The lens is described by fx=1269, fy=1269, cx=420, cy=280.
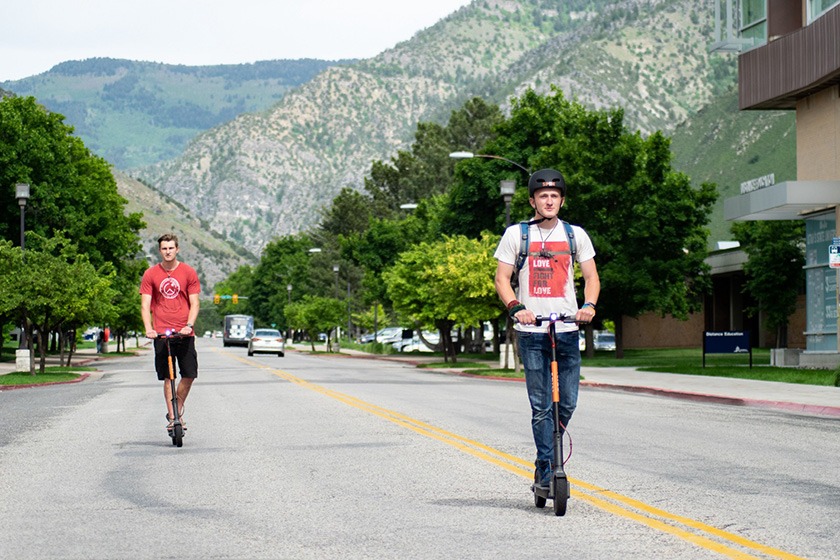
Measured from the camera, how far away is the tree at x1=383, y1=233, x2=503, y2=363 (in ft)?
142

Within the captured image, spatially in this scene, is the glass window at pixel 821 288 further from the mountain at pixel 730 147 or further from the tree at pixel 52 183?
the mountain at pixel 730 147

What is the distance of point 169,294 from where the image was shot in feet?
45.7

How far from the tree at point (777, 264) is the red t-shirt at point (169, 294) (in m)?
51.6

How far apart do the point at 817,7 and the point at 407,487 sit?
111 ft

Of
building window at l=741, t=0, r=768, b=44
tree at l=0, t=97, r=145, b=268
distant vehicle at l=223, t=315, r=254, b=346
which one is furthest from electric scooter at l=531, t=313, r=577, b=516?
distant vehicle at l=223, t=315, r=254, b=346

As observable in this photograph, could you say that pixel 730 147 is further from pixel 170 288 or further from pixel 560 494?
pixel 560 494

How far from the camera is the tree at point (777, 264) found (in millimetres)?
61938

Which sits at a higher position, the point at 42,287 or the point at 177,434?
the point at 42,287

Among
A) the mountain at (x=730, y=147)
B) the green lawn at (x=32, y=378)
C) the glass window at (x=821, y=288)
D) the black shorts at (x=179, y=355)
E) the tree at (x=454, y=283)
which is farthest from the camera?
the mountain at (x=730, y=147)

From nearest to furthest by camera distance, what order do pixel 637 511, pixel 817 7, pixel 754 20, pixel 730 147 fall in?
1. pixel 637 511
2. pixel 817 7
3. pixel 754 20
4. pixel 730 147

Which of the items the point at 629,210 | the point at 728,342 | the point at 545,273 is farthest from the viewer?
the point at 629,210

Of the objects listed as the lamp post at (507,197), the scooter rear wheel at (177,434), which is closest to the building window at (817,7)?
the lamp post at (507,197)

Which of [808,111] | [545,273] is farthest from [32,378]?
[545,273]

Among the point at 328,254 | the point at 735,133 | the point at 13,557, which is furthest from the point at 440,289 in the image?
the point at 735,133
